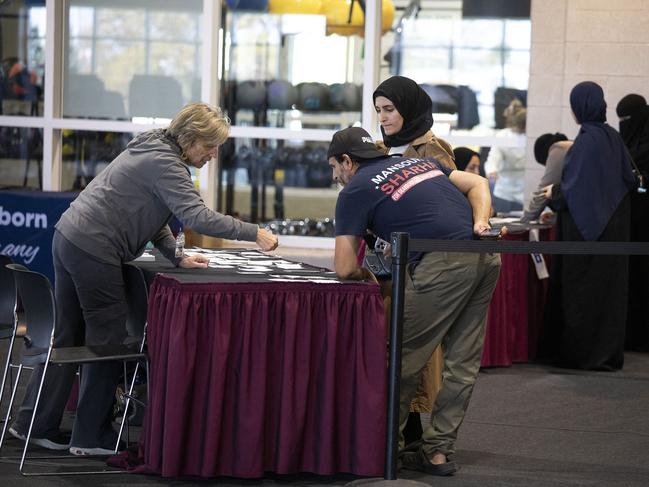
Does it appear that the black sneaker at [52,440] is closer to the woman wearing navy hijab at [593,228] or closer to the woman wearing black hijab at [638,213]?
the woman wearing navy hijab at [593,228]

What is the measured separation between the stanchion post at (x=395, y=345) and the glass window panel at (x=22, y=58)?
566 cm

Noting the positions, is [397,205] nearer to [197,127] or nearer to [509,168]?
[197,127]

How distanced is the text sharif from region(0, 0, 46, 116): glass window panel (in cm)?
121

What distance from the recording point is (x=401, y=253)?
349 cm

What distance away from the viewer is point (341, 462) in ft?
12.5

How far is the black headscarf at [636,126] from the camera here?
22.6ft

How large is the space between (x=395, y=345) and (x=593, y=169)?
300 cm

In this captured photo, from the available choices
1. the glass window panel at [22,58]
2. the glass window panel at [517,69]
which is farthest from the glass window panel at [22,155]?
the glass window panel at [517,69]

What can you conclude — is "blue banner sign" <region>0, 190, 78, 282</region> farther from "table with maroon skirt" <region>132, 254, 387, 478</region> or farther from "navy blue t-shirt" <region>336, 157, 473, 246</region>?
"navy blue t-shirt" <region>336, 157, 473, 246</region>

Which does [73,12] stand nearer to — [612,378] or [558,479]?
[612,378]

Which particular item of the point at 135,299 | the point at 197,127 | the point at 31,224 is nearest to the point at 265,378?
the point at 135,299

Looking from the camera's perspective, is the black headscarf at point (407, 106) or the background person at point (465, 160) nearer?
the black headscarf at point (407, 106)

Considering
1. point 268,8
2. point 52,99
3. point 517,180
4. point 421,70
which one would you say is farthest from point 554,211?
point 52,99

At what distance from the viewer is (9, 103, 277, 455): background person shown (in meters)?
4.04
